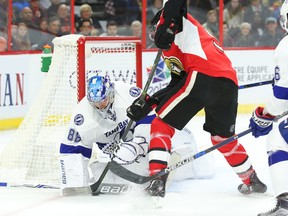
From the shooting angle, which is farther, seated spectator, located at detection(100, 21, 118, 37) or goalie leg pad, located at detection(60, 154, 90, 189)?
seated spectator, located at detection(100, 21, 118, 37)

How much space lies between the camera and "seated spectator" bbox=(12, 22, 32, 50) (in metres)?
7.18

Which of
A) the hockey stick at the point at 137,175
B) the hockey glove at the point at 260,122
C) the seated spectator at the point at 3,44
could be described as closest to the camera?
the hockey glove at the point at 260,122

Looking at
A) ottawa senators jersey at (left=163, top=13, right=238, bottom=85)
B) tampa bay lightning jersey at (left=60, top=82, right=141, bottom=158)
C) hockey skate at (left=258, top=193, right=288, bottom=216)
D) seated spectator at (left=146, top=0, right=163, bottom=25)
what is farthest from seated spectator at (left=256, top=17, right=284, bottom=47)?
hockey skate at (left=258, top=193, right=288, bottom=216)

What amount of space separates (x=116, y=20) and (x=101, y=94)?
4051 mm

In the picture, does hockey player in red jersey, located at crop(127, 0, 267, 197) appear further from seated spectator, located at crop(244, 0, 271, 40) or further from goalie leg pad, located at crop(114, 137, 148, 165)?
seated spectator, located at crop(244, 0, 271, 40)

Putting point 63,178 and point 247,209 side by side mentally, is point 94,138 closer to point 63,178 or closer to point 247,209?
point 63,178

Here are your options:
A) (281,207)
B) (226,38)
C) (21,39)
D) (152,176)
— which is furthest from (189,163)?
(226,38)

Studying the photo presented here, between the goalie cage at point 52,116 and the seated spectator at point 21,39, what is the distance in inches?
105

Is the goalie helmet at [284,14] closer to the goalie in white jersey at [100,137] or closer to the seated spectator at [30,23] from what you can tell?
the goalie in white jersey at [100,137]

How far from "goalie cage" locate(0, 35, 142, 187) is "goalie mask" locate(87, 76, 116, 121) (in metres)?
0.41

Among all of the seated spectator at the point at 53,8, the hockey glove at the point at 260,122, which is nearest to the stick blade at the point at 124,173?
the hockey glove at the point at 260,122

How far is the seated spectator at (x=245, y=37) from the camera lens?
A: 321 inches

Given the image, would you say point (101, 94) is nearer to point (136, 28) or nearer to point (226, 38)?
point (136, 28)

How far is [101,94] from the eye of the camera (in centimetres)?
396
